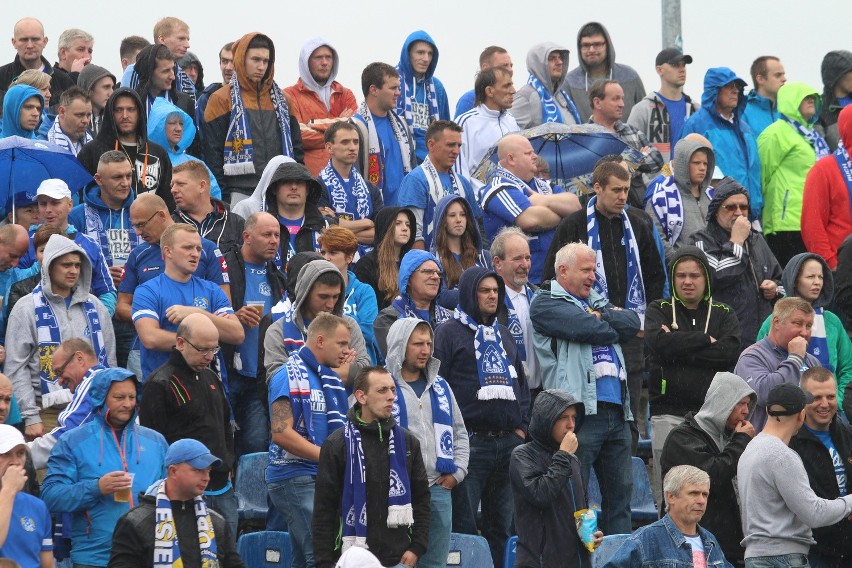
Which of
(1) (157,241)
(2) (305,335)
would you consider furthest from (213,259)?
(2) (305,335)

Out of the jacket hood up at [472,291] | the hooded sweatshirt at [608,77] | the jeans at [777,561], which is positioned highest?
the hooded sweatshirt at [608,77]

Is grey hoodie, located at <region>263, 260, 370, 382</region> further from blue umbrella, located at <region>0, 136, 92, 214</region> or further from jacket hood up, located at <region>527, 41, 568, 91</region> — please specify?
jacket hood up, located at <region>527, 41, 568, 91</region>

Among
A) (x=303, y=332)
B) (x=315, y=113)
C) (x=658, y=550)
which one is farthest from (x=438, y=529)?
(x=315, y=113)

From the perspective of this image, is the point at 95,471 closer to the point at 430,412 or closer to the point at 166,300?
the point at 166,300

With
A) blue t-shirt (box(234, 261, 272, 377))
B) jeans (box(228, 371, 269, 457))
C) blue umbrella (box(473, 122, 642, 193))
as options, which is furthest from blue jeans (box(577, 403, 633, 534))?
blue umbrella (box(473, 122, 642, 193))

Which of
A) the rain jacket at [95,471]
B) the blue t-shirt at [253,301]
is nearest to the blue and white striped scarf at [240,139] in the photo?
the blue t-shirt at [253,301]

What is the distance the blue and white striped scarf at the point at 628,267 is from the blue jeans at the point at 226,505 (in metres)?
3.57

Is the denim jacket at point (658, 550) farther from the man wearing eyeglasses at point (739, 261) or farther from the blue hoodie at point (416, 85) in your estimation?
the blue hoodie at point (416, 85)

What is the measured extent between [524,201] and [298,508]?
421cm

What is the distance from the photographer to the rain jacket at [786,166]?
49.5 ft

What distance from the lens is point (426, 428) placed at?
396 inches

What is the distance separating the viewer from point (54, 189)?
1201 cm

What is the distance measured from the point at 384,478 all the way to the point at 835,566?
9.99 ft

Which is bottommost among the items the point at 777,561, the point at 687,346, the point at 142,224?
the point at 777,561
